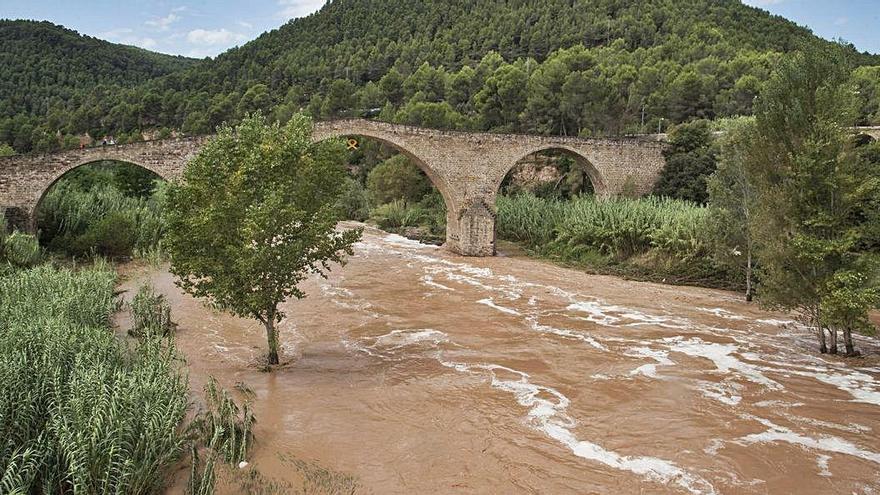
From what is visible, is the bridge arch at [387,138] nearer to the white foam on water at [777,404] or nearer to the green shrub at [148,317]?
the green shrub at [148,317]

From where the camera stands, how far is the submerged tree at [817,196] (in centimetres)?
1020

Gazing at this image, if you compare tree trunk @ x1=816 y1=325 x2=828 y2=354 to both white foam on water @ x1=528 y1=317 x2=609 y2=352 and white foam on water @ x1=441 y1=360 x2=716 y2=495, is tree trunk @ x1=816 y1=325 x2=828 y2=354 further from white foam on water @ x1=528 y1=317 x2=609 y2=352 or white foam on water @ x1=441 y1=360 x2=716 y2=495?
white foam on water @ x1=441 y1=360 x2=716 y2=495

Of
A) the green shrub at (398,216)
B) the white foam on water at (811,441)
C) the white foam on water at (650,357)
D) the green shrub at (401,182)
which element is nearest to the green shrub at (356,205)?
the green shrub at (401,182)

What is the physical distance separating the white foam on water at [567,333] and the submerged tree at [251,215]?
5529 mm

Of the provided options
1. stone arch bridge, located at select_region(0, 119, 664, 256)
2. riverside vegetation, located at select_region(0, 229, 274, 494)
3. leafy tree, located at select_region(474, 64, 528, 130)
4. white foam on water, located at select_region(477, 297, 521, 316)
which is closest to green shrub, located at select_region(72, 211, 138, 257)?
stone arch bridge, located at select_region(0, 119, 664, 256)

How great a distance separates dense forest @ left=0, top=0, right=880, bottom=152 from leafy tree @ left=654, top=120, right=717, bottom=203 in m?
7.44

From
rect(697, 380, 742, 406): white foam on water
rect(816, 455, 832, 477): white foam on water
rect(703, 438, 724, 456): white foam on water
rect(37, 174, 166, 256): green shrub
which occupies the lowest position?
rect(703, 438, 724, 456): white foam on water

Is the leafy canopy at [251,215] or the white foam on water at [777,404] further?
the leafy canopy at [251,215]

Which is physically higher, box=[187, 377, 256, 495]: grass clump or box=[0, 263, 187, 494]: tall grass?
box=[0, 263, 187, 494]: tall grass

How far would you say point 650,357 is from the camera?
418 inches

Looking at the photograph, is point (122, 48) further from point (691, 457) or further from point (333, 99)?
point (691, 457)

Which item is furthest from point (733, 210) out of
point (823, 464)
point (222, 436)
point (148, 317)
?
point (148, 317)

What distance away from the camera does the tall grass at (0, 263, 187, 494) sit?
468cm

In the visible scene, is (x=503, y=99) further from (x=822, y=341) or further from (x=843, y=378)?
(x=843, y=378)
